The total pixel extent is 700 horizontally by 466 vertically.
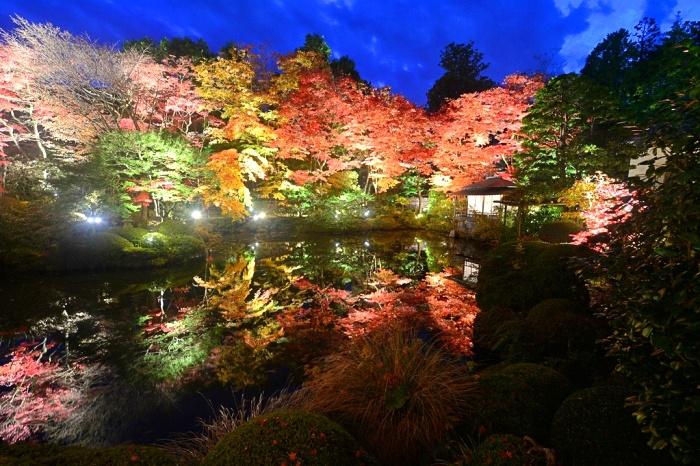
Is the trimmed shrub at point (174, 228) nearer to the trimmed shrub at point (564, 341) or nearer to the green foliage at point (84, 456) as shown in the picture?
the green foliage at point (84, 456)

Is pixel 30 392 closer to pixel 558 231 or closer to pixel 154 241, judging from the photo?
pixel 154 241

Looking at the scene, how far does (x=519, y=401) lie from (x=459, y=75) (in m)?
32.2

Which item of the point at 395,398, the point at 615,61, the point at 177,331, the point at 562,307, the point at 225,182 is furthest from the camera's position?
the point at 615,61

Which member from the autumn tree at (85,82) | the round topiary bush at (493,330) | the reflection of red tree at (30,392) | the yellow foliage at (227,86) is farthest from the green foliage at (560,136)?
the autumn tree at (85,82)

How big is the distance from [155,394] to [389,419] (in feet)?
12.1

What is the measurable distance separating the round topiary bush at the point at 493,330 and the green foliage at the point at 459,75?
27.5 metres

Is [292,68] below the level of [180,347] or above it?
above

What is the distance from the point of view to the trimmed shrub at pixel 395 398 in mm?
2789

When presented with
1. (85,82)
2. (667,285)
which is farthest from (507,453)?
(85,82)

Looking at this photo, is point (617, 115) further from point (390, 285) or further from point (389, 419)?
point (390, 285)

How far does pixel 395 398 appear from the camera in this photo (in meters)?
2.94

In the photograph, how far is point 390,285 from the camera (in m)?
9.57

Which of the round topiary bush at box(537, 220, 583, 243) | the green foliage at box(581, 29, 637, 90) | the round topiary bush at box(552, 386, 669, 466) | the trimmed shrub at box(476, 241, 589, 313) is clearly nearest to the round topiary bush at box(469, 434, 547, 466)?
the round topiary bush at box(552, 386, 669, 466)

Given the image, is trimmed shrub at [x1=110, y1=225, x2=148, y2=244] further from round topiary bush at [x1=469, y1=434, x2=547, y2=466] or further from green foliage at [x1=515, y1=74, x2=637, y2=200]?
green foliage at [x1=515, y1=74, x2=637, y2=200]
